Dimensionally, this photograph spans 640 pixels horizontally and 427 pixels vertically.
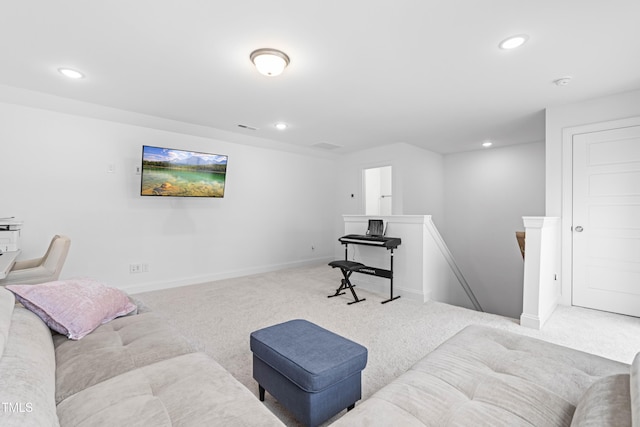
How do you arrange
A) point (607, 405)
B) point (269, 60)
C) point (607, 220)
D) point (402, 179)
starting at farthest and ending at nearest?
point (402, 179), point (607, 220), point (269, 60), point (607, 405)

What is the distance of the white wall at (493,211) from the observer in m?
5.69

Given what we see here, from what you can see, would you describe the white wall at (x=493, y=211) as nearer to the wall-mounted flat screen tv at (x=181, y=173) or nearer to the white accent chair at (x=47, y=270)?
the wall-mounted flat screen tv at (x=181, y=173)

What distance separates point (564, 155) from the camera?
3.64m

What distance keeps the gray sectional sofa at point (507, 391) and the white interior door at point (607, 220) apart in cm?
283

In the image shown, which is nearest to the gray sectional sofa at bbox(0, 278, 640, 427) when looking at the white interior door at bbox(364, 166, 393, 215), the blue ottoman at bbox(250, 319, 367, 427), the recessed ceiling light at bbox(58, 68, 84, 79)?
the blue ottoman at bbox(250, 319, 367, 427)

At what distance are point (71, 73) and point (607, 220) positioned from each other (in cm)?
595

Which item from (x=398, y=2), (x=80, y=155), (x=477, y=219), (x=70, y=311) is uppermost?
(x=398, y=2)

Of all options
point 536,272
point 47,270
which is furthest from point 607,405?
point 47,270

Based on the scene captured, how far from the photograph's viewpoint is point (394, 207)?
588 cm

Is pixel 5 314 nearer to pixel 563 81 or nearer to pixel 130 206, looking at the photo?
pixel 130 206

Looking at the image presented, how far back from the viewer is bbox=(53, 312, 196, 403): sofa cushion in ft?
4.00

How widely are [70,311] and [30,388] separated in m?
0.94

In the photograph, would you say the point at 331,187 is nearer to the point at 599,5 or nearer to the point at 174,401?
the point at 599,5

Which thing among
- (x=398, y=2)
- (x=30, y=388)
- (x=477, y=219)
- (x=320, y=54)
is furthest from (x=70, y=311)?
(x=477, y=219)
